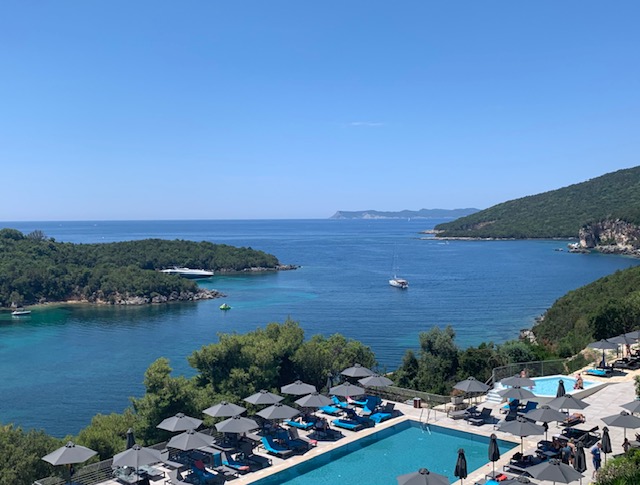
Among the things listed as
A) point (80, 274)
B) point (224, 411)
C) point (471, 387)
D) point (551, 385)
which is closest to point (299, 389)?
point (224, 411)

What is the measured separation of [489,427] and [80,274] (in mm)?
78106

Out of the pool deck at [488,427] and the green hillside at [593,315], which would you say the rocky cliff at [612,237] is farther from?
the pool deck at [488,427]

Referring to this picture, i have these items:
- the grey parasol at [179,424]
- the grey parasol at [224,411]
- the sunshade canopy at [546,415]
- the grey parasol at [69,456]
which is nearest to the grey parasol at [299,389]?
the grey parasol at [224,411]

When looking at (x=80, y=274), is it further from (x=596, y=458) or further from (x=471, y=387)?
(x=596, y=458)

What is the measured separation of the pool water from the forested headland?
63663mm

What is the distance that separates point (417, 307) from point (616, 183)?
15429 cm

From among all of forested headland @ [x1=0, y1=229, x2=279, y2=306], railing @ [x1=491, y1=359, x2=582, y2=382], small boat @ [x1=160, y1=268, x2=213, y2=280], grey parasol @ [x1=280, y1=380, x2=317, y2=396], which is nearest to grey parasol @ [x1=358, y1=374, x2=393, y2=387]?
grey parasol @ [x1=280, y1=380, x2=317, y2=396]

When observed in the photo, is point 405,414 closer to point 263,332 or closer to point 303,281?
point 263,332

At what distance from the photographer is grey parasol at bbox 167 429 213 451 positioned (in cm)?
1591

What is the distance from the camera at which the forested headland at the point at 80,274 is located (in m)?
80.4

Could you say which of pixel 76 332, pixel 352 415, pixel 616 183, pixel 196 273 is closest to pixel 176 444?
pixel 352 415

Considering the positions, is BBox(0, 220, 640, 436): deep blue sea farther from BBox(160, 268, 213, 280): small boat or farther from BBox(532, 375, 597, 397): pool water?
BBox(532, 375, 597, 397): pool water

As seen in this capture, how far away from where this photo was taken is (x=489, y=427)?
64.8 ft

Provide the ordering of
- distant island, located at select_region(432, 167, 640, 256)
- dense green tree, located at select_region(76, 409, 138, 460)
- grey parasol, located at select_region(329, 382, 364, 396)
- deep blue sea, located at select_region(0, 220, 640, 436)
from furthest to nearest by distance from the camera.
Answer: distant island, located at select_region(432, 167, 640, 256) → deep blue sea, located at select_region(0, 220, 640, 436) → grey parasol, located at select_region(329, 382, 364, 396) → dense green tree, located at select_region(76, 409, 138, 460)
